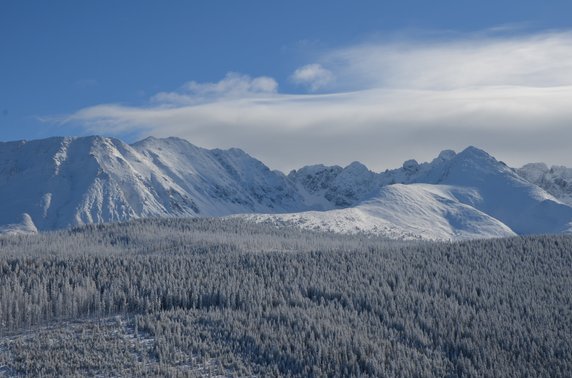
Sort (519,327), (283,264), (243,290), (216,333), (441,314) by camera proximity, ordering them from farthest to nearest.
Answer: (283,264) → (243,290) → (441,314) → (519,327) → (216,333)

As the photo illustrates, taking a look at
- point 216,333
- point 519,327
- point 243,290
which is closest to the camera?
point 216,333

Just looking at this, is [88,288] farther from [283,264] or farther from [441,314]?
[441,314]

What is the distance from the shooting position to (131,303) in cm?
12050

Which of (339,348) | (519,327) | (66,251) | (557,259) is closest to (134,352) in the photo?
(339,348)

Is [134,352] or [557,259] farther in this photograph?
[557,259]

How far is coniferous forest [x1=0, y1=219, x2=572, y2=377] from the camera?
9125 cm

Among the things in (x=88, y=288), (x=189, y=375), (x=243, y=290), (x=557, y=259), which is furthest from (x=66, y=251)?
(x=557, y=259)

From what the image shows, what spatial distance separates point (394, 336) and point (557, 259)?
6715 centimetres

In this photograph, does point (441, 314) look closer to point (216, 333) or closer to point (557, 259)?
point (216, 333)

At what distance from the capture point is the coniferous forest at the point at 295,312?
91.2 m

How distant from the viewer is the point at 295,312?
114 metres

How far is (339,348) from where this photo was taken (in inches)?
3807

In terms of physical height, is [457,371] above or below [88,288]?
below

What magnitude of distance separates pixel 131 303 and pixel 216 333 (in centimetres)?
2407
